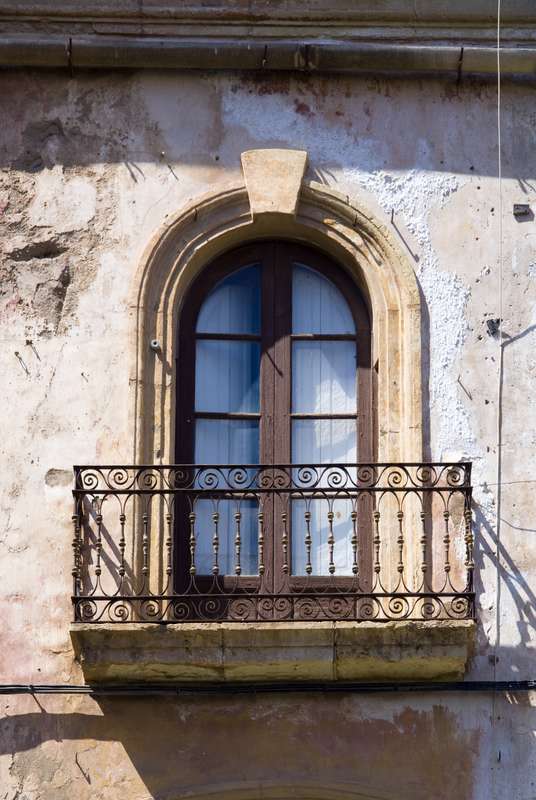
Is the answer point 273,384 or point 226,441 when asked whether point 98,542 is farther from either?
point 273,384

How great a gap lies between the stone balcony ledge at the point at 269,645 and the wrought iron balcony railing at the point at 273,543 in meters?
0.11

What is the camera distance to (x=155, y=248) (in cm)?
1162

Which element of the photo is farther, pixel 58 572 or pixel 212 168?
pixel 212 168

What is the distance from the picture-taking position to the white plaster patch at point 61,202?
11.7 m

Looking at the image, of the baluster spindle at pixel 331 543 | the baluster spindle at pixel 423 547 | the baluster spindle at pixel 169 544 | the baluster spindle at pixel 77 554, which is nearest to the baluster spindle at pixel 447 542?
the baluster spindle at pixel 423 547

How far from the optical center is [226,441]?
38.2ft

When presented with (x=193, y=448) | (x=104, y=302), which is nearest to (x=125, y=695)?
(x=193, y=448)

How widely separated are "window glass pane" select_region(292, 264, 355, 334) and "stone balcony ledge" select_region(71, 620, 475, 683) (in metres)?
2.15

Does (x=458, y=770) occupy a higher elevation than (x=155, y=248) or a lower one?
lower

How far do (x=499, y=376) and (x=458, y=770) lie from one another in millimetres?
2425

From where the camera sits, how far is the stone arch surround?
37.2 feet

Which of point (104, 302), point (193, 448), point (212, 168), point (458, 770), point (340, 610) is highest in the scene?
point (212, 168)

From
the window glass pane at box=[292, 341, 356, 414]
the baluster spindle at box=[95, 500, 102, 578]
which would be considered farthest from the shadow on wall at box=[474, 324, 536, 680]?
the baluster spindle at box=[95, 500, 102, 578]

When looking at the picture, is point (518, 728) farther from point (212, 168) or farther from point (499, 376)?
point (212, 168)
